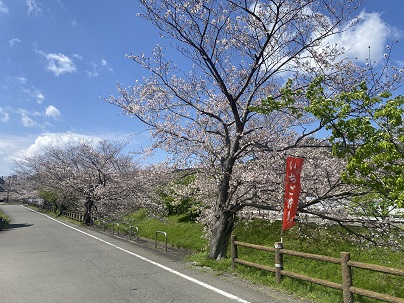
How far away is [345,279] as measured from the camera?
6.11 metres

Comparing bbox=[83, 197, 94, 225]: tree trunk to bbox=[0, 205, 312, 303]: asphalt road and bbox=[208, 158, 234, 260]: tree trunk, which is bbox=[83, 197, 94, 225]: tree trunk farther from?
bbox=[208, 158, 234, 260]: tree trunk

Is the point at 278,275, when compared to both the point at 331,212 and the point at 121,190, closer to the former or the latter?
the point at 331,212

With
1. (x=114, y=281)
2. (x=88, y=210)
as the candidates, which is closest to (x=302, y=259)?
(x=114, y=281)

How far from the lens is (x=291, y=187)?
8.35 meters

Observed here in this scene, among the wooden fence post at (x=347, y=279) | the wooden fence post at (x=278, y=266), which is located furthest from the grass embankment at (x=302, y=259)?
the wooden fence post at (x=347, y=279)

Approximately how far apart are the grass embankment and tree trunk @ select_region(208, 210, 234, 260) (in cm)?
47

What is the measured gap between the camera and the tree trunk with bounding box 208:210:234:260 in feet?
35.9

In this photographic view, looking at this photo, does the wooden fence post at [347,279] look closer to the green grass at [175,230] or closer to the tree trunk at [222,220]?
the tree trunk at [222,220]

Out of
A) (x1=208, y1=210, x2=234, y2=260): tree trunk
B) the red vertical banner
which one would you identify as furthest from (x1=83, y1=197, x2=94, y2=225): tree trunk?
the red vertical banner

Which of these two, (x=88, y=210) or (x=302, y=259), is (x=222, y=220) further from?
(x=88, y=210)

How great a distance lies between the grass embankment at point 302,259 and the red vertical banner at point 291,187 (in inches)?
60.1

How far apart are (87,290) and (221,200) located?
534 centimetres

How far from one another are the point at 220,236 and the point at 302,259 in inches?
260

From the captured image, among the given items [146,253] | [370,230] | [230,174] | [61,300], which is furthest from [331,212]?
[61,300]
